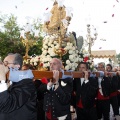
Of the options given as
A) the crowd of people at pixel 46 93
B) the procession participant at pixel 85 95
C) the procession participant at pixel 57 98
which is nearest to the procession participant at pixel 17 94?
the crowd of people at pixel 46 93

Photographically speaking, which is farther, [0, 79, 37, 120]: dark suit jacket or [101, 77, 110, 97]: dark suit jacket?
[101, 77, 110, 97]: dark suit jacket

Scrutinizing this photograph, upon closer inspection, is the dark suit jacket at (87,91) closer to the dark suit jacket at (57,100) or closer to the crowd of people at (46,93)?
the crowd of people at (46,93)

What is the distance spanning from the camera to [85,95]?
491 centimetres

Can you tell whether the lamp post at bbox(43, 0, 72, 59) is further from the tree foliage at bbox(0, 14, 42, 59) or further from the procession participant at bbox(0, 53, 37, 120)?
the tree foliage at bbox(0, 14, 42, 59)

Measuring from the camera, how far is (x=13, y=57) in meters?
2.71

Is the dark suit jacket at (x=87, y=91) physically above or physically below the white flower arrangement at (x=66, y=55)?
below

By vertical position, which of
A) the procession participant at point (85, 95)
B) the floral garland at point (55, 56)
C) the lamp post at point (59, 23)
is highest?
the lamp post at point (59, 23)

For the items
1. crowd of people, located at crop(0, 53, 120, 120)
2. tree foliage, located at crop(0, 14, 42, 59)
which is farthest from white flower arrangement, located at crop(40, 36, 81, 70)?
tree foliage, located at crop(0, 14, 42, 59)

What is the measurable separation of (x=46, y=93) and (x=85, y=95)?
49.0 inches

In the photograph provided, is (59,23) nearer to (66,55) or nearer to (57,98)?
(66,55)

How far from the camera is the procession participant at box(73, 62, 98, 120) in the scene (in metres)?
4.83

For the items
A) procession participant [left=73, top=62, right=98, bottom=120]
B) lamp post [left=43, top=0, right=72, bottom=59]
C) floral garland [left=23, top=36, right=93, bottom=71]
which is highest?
lamp post [left=43, top=0, right=72, bottom=59]

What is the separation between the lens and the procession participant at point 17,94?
221 centimetres

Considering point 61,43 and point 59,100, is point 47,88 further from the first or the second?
point 61,43
